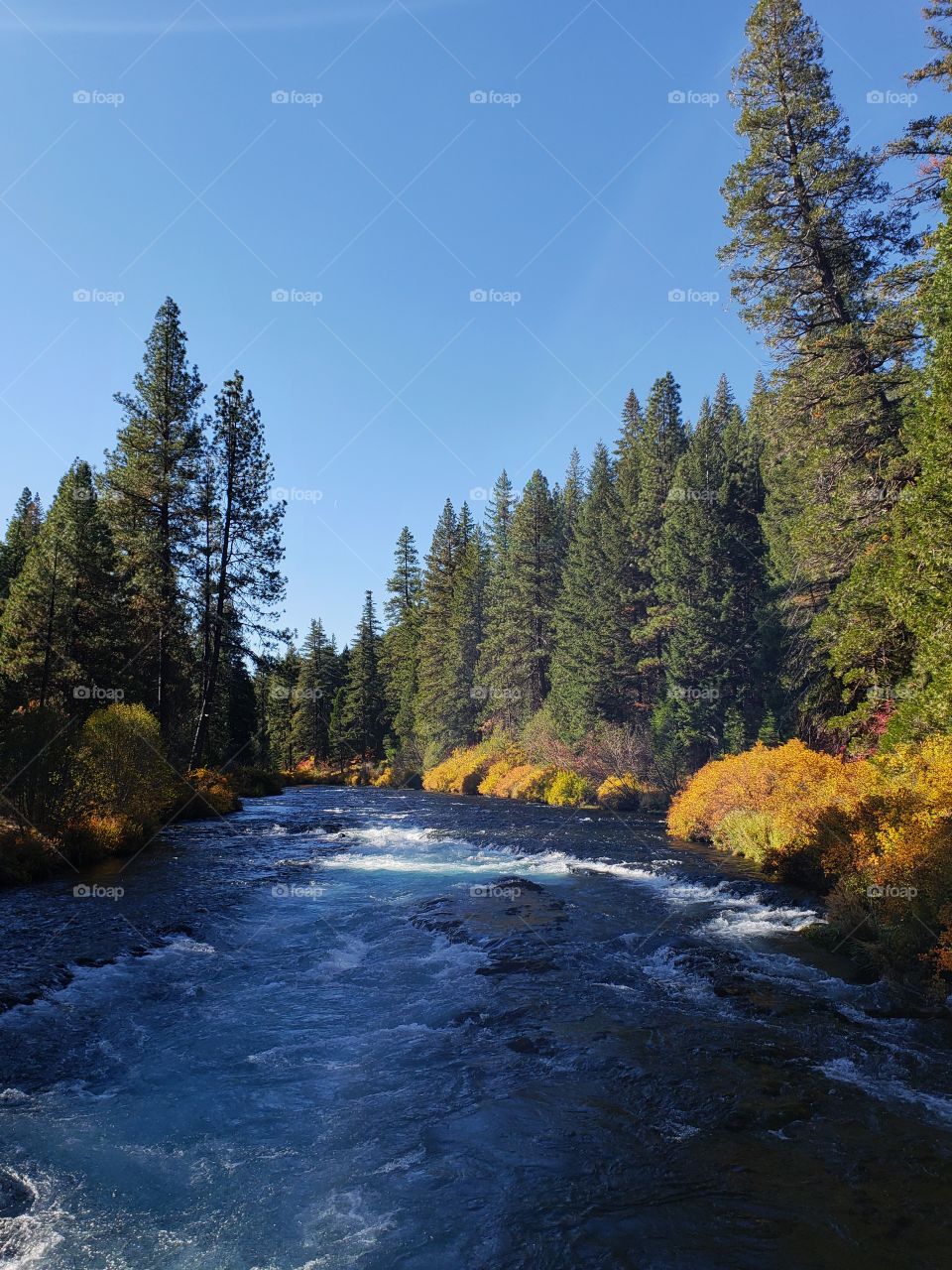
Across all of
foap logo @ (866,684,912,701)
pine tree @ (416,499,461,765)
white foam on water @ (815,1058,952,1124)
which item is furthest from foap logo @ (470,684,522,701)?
white foam on water @ (815,1058,952,1124)

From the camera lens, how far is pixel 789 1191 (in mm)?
5125

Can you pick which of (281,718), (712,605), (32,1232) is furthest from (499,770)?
(281,718)

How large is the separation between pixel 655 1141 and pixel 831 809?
35.3 ft

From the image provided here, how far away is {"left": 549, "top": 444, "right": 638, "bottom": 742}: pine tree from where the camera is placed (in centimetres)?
4212

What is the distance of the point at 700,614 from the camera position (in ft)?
118

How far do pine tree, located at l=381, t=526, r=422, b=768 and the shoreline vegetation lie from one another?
12.9 ft

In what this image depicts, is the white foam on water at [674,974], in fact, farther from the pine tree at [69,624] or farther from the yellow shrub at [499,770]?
the yellow shrub at [499,770]

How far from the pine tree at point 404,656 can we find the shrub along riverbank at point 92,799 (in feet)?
135

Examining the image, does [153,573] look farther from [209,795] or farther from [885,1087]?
[885,1087]

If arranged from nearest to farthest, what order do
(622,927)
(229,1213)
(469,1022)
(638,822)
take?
1. (229,1213)
2. (469,1022)
3. (622,927)
4. (638,822)

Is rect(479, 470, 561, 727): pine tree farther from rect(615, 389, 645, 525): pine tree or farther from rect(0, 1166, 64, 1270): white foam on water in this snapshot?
rect(0, 1166, 64, 1270): white foam on water

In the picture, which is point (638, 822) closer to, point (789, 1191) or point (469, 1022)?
point (469, 1022)

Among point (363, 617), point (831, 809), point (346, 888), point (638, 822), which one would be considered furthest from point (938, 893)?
point (363, 617)

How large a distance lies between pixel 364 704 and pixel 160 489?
51078mm
